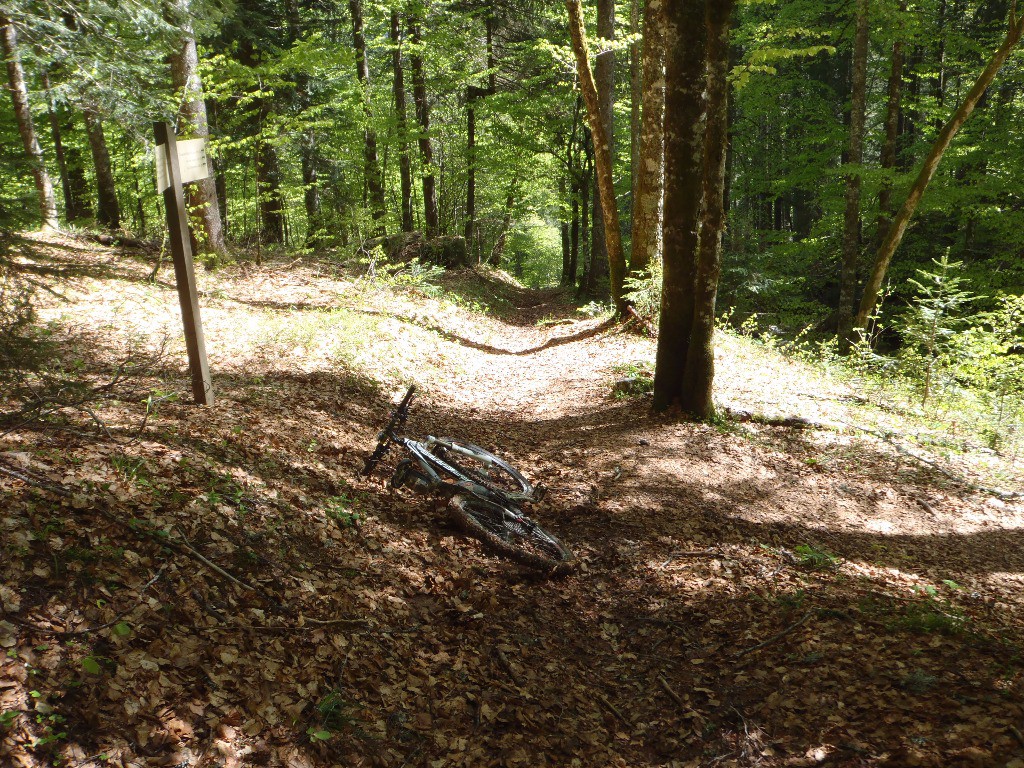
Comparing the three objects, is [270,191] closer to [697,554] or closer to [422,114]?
[422,114]

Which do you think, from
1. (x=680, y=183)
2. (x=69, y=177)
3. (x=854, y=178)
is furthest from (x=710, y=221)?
(x=69, y=177)

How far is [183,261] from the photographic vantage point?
573 cm

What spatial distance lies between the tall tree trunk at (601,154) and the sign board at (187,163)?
7.83 metres

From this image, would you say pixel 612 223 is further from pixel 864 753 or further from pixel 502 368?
pixel 864 753

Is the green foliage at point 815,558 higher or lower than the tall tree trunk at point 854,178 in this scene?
lower

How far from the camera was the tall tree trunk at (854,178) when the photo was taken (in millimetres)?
12805

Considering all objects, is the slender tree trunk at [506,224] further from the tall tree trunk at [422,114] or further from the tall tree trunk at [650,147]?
the tall tree trunk at [650,147]

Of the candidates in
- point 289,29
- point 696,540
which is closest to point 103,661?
point 696,540

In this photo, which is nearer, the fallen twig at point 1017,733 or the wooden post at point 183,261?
the fallen twig at point 1017,733

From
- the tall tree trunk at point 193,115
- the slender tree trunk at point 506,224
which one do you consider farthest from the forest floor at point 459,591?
the slender tree trunk at point 506,224

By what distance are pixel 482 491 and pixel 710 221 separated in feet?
14.6

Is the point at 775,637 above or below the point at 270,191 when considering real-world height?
below

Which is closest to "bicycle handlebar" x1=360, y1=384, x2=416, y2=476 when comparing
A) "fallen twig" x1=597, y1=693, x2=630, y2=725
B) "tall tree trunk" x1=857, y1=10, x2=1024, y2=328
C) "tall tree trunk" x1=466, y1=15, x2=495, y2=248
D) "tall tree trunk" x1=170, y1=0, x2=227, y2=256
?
"fallen twig" x1=597, y1=693, x2=630, y2=725

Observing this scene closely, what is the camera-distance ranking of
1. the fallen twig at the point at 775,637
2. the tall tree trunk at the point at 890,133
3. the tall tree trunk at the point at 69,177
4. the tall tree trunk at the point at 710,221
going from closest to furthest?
the fallen twig at the point at 775,637 → the tall tree trunk at the point at 710,221 → the tall tree trunk at the point at 890,133 → the tall tree trunk at the point at 69,177
